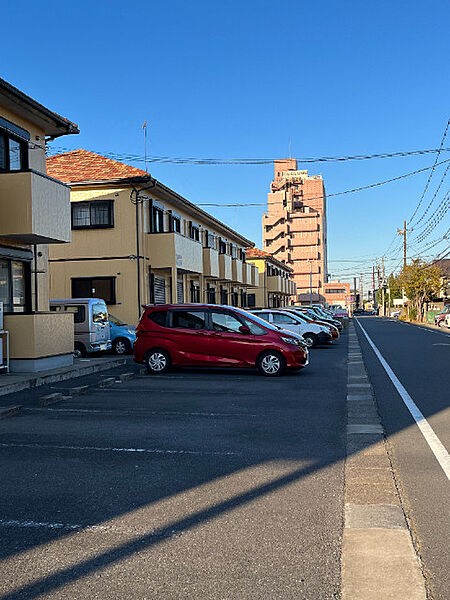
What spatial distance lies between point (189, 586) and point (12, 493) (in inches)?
98.9

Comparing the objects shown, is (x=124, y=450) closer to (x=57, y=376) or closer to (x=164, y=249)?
(x=57, y=376)

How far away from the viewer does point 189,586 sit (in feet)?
11.5

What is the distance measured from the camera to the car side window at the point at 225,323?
47.9 feet

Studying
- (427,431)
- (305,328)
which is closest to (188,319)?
(427,431)

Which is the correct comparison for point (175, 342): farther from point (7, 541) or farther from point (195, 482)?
point (7, 541)

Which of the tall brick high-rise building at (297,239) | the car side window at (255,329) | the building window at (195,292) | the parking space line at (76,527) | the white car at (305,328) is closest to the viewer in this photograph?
the parking space line at (76,527)

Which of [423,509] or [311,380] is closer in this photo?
[423,509]

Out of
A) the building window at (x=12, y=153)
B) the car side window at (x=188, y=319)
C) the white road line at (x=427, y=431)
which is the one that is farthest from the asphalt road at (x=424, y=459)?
the building window at (x=12, y=153)

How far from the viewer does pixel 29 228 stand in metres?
13.5

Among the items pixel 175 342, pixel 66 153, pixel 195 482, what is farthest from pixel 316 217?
pixel 195 482

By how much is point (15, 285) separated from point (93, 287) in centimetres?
941

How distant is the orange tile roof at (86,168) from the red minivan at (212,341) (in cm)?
1027

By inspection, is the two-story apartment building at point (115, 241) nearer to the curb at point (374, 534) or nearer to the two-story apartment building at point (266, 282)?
the curb at point (374, 534)

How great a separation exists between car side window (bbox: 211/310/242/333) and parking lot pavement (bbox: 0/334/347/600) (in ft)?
15.6
